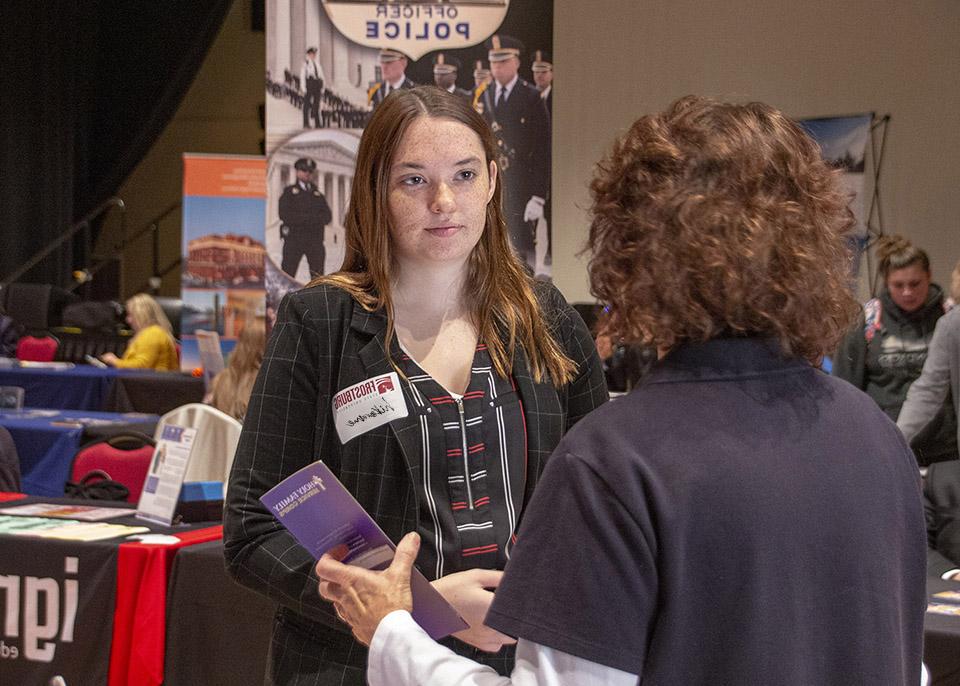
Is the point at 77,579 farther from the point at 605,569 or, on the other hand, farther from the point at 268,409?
the point at 605,569

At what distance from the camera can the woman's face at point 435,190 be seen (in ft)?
4.70

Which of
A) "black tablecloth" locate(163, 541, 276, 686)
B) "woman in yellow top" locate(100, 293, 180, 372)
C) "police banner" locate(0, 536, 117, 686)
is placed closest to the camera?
"black tablecloth" locate(163, 541, 276, 686)

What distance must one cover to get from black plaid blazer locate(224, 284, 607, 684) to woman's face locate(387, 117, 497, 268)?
111mm

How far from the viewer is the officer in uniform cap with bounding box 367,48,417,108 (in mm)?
3404

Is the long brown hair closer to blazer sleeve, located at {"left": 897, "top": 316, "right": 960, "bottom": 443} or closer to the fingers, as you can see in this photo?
the fingers

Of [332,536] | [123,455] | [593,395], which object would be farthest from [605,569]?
[123,455]

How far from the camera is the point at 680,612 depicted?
0.84 metres

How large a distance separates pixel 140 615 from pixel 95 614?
0.36 ft

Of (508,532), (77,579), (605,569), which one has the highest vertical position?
(605,569)

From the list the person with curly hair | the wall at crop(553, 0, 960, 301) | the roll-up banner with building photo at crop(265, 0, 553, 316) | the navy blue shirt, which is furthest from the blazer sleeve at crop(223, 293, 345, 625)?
the wall at crop(553, 0, 960, 301)

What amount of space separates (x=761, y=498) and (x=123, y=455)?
3455 millimetres

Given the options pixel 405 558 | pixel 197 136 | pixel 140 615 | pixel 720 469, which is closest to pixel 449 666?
pixel 405 558

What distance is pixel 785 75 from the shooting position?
9719 millimetres

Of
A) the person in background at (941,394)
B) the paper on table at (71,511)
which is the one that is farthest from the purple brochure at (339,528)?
the person in background at (941,394)
